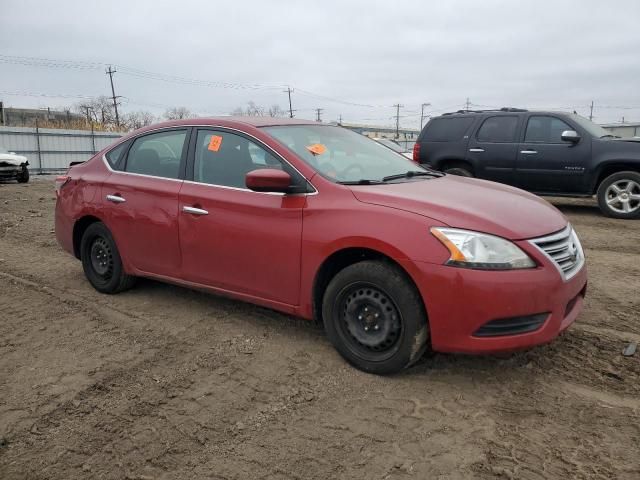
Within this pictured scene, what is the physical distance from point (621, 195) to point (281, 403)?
770cm

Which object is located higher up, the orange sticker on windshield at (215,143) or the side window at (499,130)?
the side window at (499,130)

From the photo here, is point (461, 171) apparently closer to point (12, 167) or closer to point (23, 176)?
point (12, 167)

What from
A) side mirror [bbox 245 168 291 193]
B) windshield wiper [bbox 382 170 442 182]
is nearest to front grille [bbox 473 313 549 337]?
windshield wiper [bbox 382 170 442 182]

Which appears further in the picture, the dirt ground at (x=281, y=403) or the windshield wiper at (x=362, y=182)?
the windshield wiper at (x=362, y=182)

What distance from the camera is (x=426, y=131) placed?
1032 cm

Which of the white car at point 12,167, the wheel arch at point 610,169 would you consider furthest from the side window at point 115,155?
the white car at point 12,167

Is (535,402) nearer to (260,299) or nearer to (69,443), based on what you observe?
(260,299)

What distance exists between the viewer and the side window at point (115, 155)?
4.86 metres

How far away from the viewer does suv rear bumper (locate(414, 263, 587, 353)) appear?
2834 mm

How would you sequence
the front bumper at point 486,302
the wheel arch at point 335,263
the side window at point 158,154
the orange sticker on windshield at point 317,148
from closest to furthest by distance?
the front bumper at point 486,302, the wheel arch at point 335,263, the orange sticker on windshield at point 317,148, the side window at point 158,154

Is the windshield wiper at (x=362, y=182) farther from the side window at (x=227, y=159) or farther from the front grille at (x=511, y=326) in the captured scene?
the front grille at (x=511, y=326)

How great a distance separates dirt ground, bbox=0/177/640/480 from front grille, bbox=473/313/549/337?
1.25 ft

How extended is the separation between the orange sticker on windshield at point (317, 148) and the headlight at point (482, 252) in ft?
4.18

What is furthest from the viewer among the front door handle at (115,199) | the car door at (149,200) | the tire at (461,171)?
the tire at (461,171)
